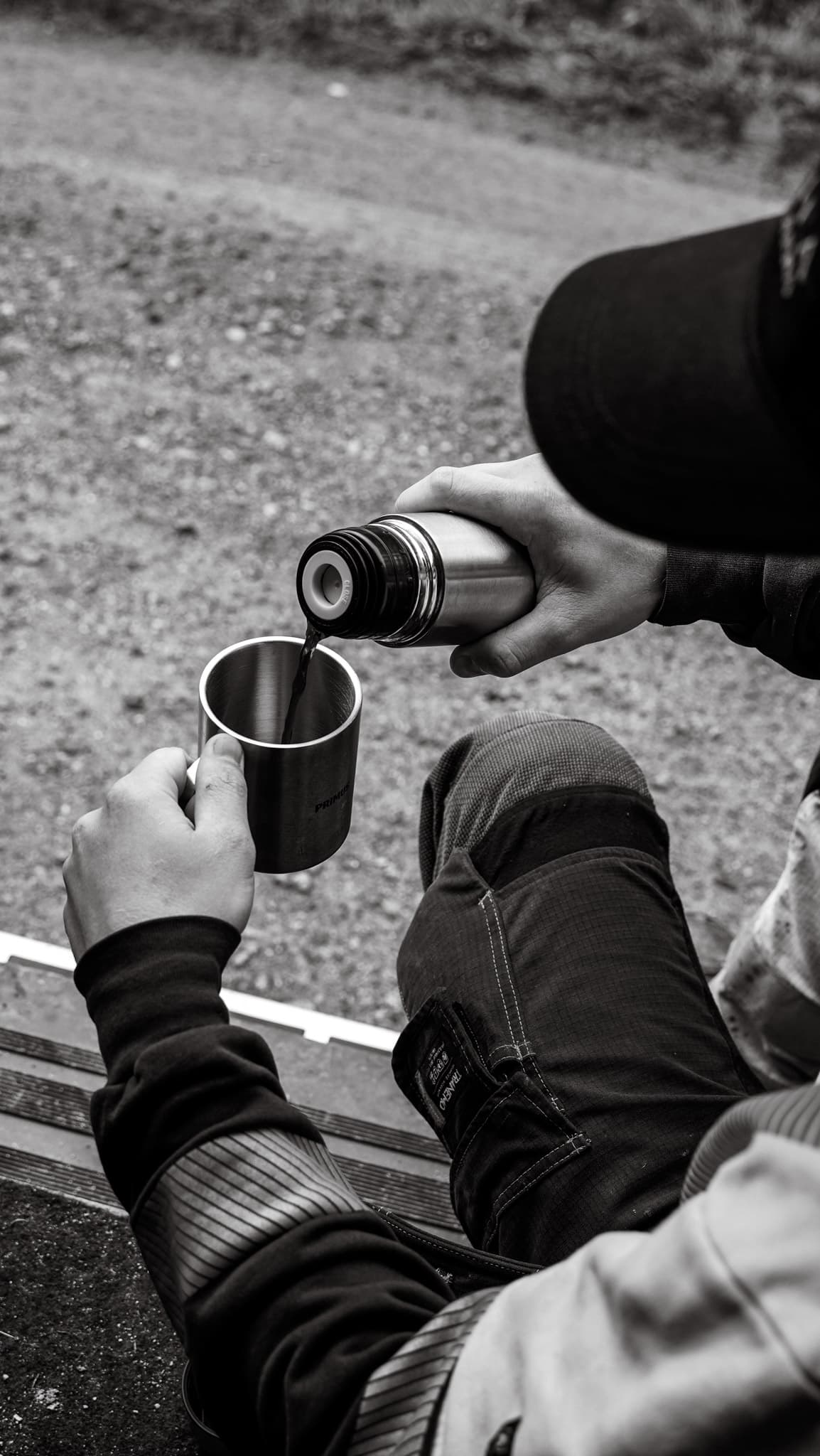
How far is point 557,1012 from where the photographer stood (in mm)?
1377

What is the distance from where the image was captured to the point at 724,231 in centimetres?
104

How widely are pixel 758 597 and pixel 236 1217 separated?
1.08m

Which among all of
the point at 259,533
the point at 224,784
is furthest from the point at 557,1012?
the point at 259,533

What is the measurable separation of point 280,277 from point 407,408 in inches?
31.4

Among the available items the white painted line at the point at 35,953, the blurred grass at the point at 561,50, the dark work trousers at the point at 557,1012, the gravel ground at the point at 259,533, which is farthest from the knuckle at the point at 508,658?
the blurred grass at the point at 561,50

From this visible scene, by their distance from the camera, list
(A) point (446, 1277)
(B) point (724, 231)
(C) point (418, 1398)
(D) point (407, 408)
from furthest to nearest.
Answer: (D) point (407, 408) < (A) point (446, 1277) < (B) point (724, 231) < (C) point (418, 1398)

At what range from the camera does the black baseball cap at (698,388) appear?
2.94ft

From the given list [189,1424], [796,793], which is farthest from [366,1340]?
[796,793]

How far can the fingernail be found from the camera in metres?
1.38

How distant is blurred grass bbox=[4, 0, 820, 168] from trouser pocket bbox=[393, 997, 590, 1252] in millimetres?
5577

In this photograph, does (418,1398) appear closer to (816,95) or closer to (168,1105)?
(168,1105)

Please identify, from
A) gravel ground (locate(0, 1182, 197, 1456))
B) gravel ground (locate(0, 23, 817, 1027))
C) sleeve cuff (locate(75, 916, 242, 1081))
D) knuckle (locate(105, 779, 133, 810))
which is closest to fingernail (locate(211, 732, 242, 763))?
knuckle (locate(105, 779, 133, 810))

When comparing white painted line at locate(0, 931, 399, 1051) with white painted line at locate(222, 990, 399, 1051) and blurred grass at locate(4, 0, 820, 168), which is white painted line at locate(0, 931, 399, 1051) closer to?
white painted line at locate(222, 990, 399, 1051)

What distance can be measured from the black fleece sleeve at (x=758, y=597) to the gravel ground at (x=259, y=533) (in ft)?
3.51
